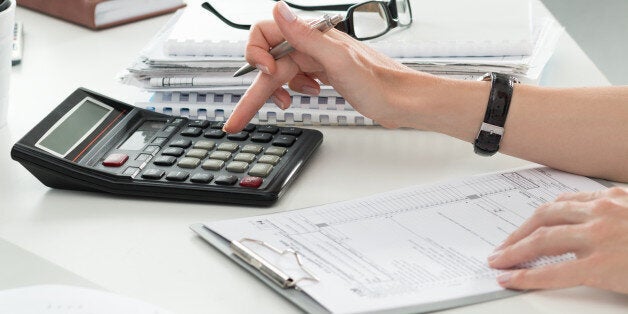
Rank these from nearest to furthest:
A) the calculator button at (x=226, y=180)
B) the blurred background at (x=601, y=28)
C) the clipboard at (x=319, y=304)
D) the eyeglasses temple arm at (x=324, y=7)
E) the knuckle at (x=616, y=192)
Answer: the clipboard at (x=319, y=304) → the knuckle at (x=616, y=192) → the calculator button at (x=226, y=180) → the eyeglasses temple arm at (x=324, y=7) → the blurred background at (x=601, y=28)

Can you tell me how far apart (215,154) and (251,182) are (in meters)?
0.08

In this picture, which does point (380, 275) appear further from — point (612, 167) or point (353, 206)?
point (612, 167)

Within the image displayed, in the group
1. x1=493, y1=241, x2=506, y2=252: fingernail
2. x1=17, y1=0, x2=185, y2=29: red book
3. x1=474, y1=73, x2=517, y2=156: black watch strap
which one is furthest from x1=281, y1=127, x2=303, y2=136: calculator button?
x1=17, y1=0, x2=185, y2=29: red book

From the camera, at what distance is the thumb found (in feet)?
3.39

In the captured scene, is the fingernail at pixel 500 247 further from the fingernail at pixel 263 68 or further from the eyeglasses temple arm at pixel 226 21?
the eyeglasses temple arm at pixel 226 21

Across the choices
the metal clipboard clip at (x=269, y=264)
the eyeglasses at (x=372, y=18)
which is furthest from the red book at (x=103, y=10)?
the metal clipboard clip at (x=269, y=264)

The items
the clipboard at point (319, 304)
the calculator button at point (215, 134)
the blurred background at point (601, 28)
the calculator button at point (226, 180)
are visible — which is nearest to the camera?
the clipboard at point (319, 304)

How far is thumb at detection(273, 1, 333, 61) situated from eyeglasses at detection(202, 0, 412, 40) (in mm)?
160

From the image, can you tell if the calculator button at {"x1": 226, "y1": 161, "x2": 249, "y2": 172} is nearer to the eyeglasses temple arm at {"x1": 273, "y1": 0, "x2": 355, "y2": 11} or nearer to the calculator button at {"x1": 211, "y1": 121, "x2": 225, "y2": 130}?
the calculator button at {"x1": 211, "y1": 121, "x2": 225, "y2": 130}

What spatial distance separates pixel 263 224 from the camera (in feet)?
2.97

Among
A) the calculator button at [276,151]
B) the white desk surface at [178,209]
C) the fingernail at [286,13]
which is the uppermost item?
the fingernail at [286,13]

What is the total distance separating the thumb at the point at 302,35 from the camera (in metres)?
1.03

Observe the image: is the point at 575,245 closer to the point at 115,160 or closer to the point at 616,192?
the point at 616,192

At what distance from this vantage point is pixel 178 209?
967 mm
